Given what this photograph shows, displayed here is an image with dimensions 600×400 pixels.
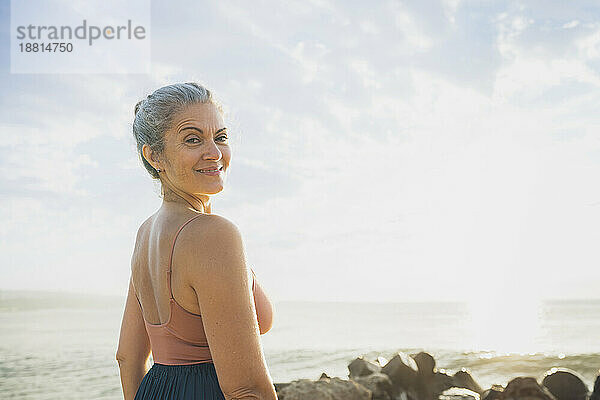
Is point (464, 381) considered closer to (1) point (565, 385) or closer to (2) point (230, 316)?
(1) point (565, 385)

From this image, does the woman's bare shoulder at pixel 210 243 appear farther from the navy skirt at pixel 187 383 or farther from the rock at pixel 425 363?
the rock at pixel 425 363

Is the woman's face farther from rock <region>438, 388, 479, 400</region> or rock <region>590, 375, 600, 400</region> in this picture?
rock <region>590, 375, 600, 400</region>

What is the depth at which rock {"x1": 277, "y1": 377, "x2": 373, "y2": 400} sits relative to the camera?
5.09 metres

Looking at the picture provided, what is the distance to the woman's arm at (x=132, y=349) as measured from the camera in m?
1.79

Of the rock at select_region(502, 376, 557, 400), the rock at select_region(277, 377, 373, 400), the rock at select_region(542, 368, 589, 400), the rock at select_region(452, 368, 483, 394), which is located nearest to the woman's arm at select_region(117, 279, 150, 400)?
the rock at select_region(277, 377, 373, 400)

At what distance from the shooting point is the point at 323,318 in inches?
803

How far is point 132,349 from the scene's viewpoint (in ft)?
5.93

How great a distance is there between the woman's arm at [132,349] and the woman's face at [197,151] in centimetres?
44

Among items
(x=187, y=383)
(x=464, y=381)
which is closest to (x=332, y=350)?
(x=464, y=381)

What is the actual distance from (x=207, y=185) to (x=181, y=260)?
0.21 m

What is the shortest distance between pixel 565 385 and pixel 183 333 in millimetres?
5076

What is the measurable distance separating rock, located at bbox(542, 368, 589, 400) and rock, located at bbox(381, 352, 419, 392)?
1155 millimetres

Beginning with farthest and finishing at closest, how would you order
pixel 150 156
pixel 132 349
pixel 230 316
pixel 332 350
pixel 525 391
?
1. pixel 332 350
2. pixel 525 391
3. pixel 132 349
4. pixel 150 156
5. pixel 230 316

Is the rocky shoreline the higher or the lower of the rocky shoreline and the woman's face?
the lower
